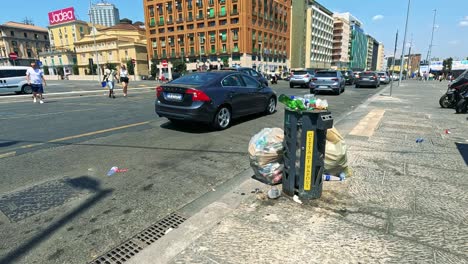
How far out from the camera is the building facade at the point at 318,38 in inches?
3563

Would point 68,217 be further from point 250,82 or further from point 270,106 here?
point 270,106

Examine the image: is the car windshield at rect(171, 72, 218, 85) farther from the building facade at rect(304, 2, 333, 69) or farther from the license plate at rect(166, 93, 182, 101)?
the building facade at rect(304, 2, 333, 69)

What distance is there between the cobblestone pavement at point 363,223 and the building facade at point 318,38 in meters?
94.8

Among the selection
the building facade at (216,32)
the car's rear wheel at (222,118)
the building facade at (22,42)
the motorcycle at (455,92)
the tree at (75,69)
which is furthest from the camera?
the building facade at (22,42)

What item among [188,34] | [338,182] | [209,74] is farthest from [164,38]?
[338,182]

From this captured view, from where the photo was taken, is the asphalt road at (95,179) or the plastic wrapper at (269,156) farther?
the plastic wrapper at (269,156)

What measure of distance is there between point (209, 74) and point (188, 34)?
6787 cm

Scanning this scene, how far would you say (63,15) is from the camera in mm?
78562

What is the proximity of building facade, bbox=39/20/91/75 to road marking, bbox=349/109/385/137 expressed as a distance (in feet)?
323

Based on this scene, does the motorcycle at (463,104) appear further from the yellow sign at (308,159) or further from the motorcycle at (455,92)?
the yellow sign at (308,159)

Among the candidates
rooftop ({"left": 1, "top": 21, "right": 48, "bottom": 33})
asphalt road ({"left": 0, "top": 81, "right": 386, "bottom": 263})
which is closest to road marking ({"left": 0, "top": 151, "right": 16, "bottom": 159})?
asphalt road ({"left": 0, "top": 81, "right": 386, "bottom": 263})

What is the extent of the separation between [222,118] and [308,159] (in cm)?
421

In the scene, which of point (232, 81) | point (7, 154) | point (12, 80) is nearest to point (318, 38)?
point (12, 80)

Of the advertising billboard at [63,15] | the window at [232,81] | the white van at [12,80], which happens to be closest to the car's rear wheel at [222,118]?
the window at [232,81]
